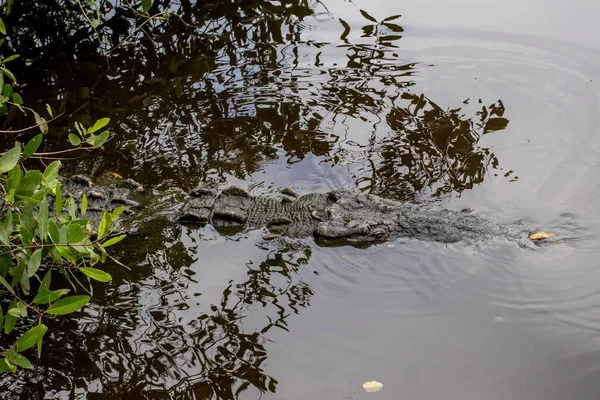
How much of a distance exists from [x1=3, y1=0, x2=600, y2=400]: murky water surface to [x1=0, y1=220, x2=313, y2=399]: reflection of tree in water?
1cm

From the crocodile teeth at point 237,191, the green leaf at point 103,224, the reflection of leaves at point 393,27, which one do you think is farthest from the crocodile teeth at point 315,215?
the reflection of leaves at point 393,27

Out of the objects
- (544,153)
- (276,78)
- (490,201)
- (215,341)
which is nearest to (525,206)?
(490,201)

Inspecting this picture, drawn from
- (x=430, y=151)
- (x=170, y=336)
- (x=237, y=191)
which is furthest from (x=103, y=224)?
(x=430, y=151)

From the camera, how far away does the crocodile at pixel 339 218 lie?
15.8 ft

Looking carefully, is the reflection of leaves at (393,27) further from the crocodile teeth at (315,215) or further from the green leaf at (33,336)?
the green leaf at (33,336)

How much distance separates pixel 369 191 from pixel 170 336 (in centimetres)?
235

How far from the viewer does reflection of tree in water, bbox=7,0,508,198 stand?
19.2 feet

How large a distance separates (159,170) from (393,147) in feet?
8.02

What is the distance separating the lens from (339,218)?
4.95 m

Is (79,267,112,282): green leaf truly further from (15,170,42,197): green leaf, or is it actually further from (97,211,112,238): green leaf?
(15,170,42,197): green leaf

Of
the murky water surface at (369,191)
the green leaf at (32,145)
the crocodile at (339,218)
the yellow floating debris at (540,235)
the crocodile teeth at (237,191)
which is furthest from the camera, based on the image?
the crocodile teeth at (237,191)

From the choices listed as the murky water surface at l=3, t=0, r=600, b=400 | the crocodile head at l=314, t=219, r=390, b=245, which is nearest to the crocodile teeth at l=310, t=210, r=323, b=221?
the crocodile head at l=314, t=219, r=390, b=245

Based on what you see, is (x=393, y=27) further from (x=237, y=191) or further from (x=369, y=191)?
(x=237, y=191)

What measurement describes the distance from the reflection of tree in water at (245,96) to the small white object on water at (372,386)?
7.00 ft
